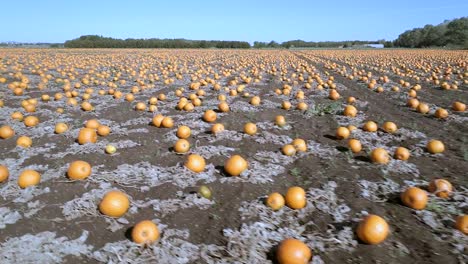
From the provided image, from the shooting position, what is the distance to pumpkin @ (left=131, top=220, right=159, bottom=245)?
3867mm

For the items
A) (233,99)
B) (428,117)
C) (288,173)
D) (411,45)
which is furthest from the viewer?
(411,45)

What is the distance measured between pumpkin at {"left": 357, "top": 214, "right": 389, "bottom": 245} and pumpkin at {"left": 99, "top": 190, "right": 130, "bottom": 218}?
126 inches

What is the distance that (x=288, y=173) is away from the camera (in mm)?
5898

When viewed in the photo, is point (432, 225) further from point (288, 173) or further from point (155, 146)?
point (155, 146)

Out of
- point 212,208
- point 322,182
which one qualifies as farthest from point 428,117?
point 212,208

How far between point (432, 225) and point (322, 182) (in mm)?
1715

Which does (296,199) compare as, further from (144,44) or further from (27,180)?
(144,44)

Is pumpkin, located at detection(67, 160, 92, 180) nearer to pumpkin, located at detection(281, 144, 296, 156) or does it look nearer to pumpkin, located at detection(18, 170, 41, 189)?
pumpkin, located at detection(18, 170, 41, 189)

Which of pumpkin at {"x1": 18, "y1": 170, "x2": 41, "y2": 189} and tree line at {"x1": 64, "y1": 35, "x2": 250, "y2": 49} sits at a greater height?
tree line at {"x1": 64, "y1": 35, "x2": 250, "y2": 49}

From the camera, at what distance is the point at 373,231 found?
12.5 feet

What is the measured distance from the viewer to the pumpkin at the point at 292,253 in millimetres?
3447

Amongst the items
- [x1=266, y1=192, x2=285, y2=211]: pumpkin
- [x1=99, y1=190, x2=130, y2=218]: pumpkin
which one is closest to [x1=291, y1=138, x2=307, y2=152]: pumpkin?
[x1=266, y1=192, x2=285, y2=211]: pumpkin

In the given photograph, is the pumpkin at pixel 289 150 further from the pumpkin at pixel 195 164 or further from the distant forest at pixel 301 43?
the distant forest at pixel 301 43

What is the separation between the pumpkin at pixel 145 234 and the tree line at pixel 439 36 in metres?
103
